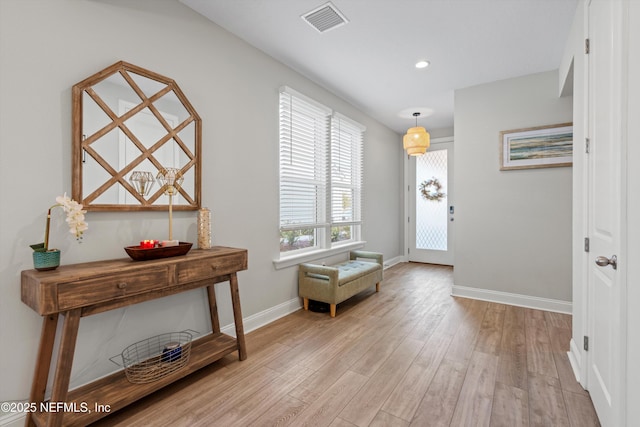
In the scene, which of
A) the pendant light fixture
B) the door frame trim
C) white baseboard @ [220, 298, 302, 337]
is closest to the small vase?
white baseboard @ [220, 298, 302, 337]

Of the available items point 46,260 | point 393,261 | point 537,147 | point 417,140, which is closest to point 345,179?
point 417,140

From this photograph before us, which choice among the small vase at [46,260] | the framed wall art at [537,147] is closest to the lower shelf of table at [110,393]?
the small vase at [46,260]

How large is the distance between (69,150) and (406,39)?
108 inches

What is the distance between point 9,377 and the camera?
1.53m

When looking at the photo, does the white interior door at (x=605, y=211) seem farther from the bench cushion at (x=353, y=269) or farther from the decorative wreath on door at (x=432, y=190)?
the decorative wreath on door at (x=432, y=190)

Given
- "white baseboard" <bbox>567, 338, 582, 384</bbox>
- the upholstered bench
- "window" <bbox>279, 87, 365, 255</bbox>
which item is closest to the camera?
"white baseboard" <bbox>567, 338, 582, 384</bbox>

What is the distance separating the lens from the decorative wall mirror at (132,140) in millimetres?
1765

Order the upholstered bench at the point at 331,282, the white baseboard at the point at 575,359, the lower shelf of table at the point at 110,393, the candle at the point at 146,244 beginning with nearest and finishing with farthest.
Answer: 1. the lower shelf of table at the point at 110,393
2. the candle at the point at 146,244
3. the white baseboard at the point at 575,359
4. the upholstered bench at the point at 331,282

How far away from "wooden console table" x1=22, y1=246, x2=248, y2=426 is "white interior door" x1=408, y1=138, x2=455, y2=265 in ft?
15.8

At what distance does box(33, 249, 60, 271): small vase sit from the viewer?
4.89ft

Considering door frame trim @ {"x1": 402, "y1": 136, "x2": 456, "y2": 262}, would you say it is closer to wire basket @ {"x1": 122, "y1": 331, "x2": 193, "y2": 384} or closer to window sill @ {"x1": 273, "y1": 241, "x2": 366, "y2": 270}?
window sill @ {"x1": 273, "y1": 241, "x2": 366, "y2": 270}

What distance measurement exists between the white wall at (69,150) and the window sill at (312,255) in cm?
8

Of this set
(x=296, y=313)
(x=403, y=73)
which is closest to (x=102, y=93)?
(x=296, y=313)

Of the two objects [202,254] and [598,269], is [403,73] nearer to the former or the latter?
[598,269]
